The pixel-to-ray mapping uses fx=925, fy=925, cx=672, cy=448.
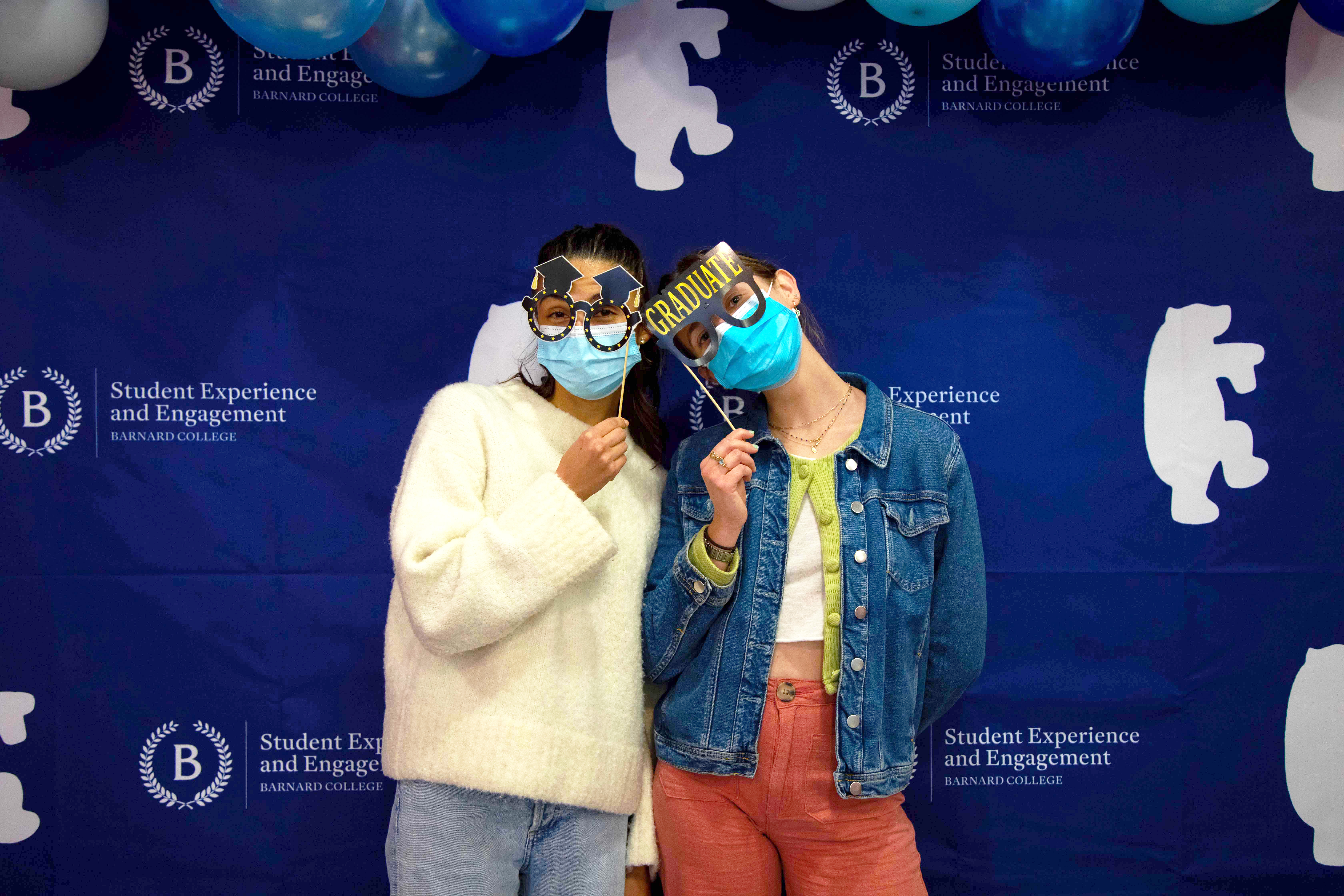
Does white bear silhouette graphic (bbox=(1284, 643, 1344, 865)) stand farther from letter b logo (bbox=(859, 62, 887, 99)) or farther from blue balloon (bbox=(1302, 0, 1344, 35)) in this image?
letter b logo (bbox=(859, 62, 887, 99))

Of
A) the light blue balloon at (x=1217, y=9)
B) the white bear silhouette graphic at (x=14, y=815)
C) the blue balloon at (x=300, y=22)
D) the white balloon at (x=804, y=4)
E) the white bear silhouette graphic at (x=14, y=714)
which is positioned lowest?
the white bear silhouette graphic at (x=14, y=815)

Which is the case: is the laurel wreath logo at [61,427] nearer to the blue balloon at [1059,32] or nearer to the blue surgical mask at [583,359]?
the blue surgical mask at [583,359]

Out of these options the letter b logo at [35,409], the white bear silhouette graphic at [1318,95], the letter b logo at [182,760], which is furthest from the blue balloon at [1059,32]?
the letter b logo at [182,760]

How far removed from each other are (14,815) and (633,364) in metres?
1.90

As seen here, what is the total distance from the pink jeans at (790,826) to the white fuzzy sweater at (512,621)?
0.41 feet

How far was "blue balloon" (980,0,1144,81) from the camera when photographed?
1.97 m

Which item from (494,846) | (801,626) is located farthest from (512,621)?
(801,626)

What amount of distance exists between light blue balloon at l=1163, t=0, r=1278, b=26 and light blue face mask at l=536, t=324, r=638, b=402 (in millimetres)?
1491

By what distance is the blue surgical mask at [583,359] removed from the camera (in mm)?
1835

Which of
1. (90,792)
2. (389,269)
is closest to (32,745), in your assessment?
(90,792)

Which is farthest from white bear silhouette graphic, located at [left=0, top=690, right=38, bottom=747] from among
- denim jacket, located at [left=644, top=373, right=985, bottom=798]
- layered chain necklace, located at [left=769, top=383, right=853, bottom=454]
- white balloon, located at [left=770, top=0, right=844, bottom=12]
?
white balloon, located at [left=770, top=0, right=844, bottom=12]

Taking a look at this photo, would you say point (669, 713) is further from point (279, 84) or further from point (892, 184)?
point (279, 84)

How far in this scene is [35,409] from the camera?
228cm

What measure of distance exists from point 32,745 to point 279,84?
174cm
